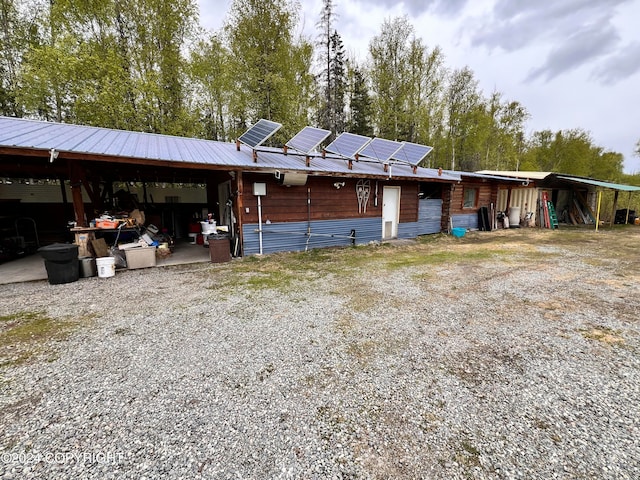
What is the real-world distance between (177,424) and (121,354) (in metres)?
1.35

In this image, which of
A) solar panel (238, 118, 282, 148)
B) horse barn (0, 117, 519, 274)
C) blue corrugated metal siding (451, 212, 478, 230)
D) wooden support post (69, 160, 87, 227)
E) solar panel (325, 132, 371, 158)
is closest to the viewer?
wooden support post (69, 160, 87, 227)

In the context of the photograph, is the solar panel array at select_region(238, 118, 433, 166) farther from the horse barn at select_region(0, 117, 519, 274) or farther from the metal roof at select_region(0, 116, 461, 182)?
the metal roof at select_region(0, 116, 461, 182)

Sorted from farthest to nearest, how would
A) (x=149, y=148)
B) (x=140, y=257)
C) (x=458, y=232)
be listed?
(x=458, y=232)
(x=149, y=148)
(x=140, y=257)

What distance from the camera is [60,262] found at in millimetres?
4871

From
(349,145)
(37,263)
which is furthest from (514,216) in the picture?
(37,263)

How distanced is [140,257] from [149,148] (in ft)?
8.65

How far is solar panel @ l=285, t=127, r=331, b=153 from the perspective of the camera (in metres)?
7.81

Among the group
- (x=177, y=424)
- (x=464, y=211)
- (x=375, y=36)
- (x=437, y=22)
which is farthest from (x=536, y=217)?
(x=177, y=424)

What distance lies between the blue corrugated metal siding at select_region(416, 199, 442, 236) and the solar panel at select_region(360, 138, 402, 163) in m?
2.58

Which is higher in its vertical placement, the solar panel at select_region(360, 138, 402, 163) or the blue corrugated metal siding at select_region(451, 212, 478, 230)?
the solar panel at select_region(360, 138, 402, 163)

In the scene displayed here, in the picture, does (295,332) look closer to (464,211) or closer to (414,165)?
(414,165)

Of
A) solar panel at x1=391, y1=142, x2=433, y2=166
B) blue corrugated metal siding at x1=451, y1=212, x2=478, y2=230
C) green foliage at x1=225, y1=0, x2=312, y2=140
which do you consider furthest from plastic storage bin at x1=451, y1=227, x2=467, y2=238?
green foliage at x1=225, y1=0, x2=312, y2=140

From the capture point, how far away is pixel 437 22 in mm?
16312

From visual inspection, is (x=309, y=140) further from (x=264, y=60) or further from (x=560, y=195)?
(x=560, y=195)
